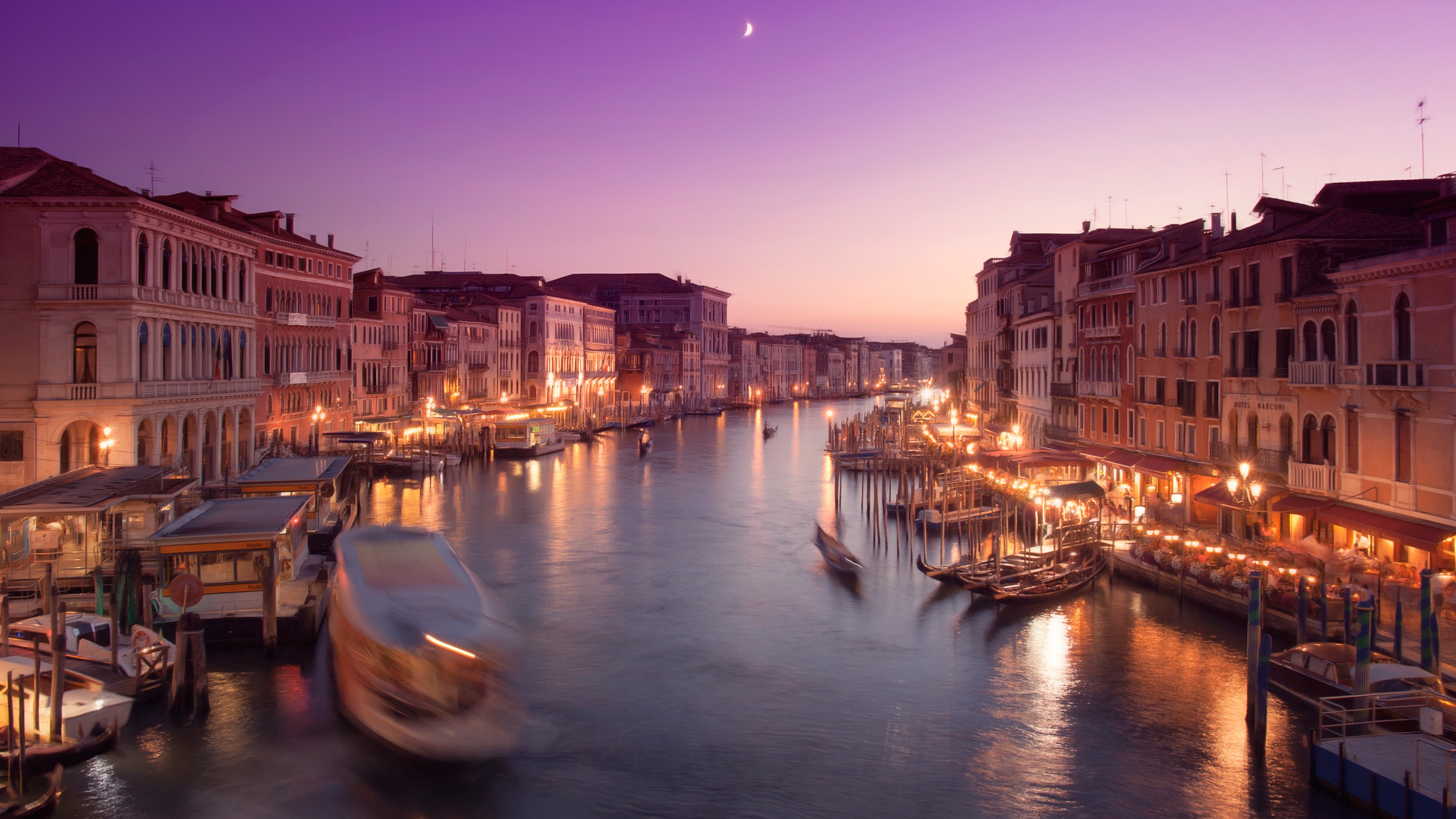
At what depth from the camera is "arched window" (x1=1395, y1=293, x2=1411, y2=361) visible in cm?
1226

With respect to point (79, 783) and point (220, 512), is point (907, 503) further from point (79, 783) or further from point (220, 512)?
point (79, 783)

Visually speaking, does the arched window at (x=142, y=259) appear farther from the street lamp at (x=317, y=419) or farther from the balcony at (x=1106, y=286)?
the balcony at (x=1106, y=286)

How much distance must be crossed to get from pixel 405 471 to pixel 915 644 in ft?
72.1

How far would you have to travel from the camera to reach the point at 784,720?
10.8 metres

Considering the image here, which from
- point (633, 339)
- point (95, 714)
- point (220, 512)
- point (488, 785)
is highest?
point (633, 339)

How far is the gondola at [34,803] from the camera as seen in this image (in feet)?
25.6

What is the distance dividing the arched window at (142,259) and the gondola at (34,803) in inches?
491

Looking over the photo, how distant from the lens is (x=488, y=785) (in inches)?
358

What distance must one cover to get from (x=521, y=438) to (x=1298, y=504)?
2931cm

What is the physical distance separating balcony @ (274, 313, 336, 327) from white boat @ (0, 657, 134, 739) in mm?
19620

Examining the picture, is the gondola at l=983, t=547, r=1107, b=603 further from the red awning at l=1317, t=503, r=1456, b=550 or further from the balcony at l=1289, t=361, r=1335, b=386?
the balcony at l=1289, t=361, r=1335, b=386

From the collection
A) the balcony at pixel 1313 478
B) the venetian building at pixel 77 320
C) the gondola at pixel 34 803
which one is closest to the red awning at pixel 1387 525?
the balcony at pixel 1313 478

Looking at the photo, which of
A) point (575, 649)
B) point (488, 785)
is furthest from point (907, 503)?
point (488, 785)

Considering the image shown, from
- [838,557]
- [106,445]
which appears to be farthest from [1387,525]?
[106,445]
